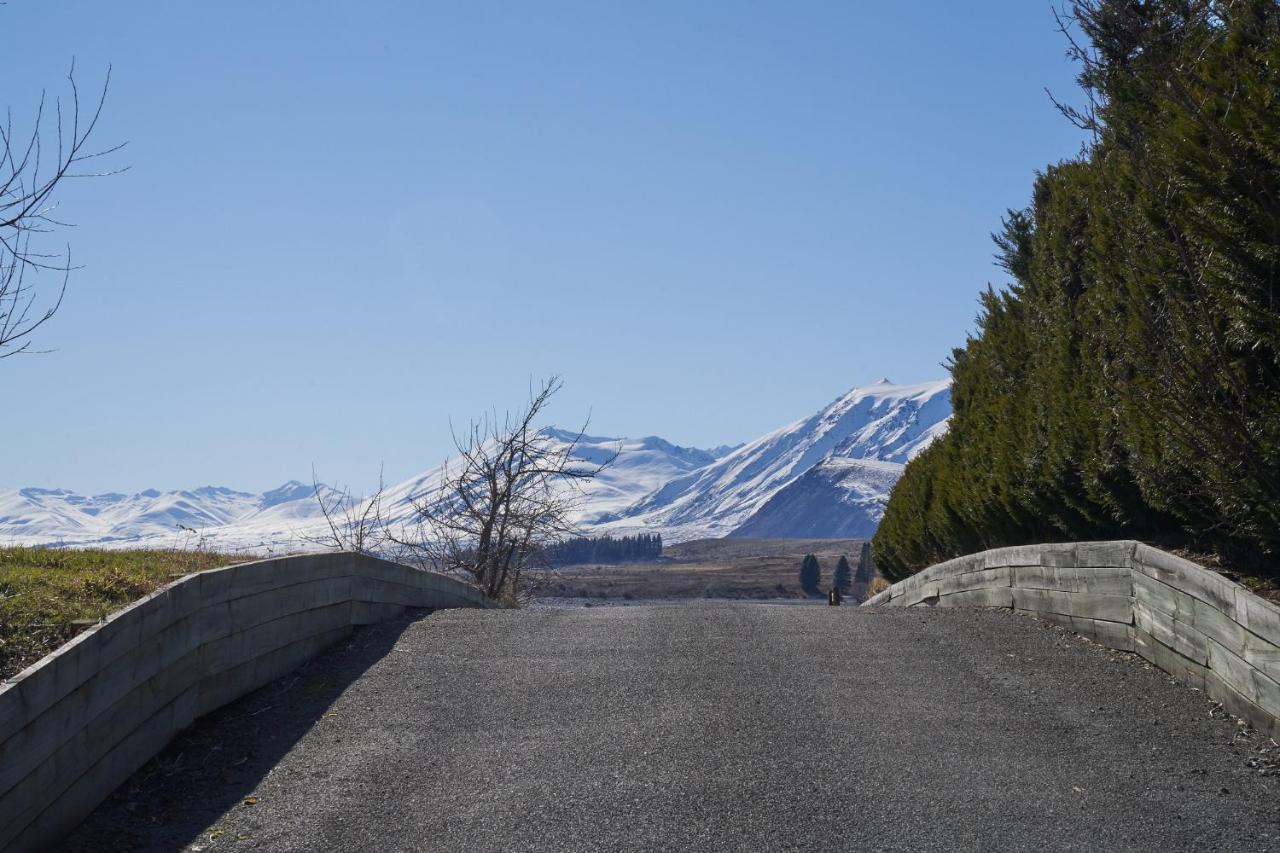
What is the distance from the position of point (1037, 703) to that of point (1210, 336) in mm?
2449

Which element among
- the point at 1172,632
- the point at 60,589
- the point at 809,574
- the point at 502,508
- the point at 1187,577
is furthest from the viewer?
the point at 809,574

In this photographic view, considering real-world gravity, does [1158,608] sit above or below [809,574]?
below

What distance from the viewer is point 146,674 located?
670 centimetres

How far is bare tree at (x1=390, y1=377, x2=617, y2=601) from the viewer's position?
832 inches

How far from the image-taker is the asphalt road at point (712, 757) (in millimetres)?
→ 5703

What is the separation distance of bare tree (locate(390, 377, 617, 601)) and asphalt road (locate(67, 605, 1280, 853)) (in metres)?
11.1

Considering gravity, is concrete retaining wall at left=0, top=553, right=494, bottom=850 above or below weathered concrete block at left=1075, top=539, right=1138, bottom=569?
below

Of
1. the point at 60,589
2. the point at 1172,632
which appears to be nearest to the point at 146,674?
the point at 60,589

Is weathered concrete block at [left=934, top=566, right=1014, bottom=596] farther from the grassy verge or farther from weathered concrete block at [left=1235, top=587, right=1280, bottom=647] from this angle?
the grassy verge

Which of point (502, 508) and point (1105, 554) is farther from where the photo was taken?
point (502, 508)

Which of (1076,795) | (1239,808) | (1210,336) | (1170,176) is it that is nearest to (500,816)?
(1076,795)

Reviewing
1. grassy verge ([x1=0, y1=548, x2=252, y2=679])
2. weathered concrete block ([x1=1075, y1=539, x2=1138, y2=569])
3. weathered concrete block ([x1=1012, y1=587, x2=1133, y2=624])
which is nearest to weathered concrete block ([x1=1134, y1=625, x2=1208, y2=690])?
weathered concrete block ([x1=1012, y1=587, x2=1133, y2=624])

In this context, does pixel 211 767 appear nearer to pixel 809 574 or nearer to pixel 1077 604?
pixel 1077 604

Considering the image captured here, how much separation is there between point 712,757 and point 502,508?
48.5 feet
